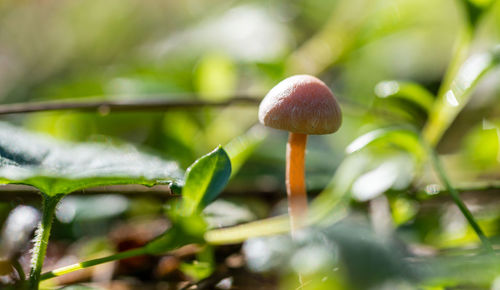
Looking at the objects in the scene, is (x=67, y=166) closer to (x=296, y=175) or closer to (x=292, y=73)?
(x=296, y=175)

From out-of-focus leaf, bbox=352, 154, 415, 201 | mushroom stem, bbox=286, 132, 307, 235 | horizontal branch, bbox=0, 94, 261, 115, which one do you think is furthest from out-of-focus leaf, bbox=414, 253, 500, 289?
horizontal branch, bbox=0, 94, 261, 115

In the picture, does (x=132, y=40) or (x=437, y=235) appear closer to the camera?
(x=437, y=235)

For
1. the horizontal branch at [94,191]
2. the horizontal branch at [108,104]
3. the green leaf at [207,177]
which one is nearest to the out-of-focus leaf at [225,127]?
the horizontal branch at [108,104]

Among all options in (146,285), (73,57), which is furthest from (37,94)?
(146,285)

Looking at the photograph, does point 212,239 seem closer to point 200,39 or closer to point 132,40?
point 200,39

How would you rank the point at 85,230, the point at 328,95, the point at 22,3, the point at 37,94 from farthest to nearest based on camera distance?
the point at 22,3, the point at 37,94, the point at 85,230, the point at 328,95

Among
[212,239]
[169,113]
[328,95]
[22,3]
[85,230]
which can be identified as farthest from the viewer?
[22,3]

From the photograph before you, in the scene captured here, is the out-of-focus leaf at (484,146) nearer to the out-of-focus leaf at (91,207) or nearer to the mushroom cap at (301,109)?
the mushroom cap at (301,109)

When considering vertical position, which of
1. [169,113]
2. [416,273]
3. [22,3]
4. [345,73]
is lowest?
[416,273]
